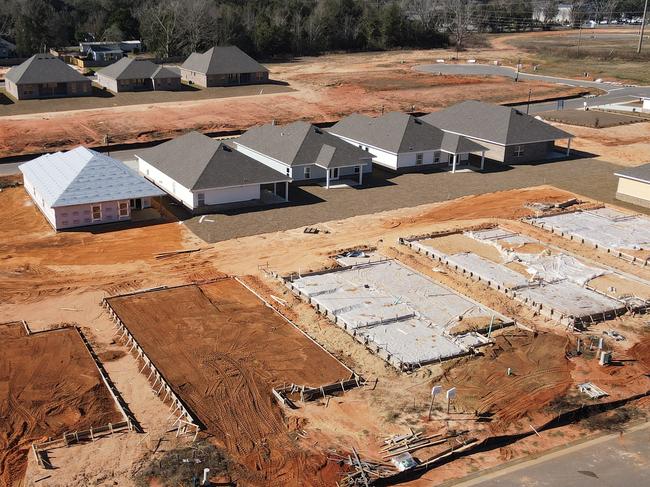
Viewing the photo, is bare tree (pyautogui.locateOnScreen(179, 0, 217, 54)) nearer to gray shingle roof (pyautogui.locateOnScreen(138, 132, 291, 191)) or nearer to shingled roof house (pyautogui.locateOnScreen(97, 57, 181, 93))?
shingled roof house (pyautogui.locateOnScreen(97, 57, 181, 93))

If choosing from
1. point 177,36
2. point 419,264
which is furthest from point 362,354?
point 177,36

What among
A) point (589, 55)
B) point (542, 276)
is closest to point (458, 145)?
point (542, 276)

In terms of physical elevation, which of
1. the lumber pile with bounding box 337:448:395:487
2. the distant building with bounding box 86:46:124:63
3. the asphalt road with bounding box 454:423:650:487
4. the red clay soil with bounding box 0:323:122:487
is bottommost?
the asphalt road with bounding box 454:423:650:487

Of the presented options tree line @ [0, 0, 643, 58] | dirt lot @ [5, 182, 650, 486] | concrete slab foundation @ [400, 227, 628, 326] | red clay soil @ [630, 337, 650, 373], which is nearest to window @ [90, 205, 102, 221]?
dirt lot @ [5, 182, 650, 486]

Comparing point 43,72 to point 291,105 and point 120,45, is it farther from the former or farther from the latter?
point 120,45

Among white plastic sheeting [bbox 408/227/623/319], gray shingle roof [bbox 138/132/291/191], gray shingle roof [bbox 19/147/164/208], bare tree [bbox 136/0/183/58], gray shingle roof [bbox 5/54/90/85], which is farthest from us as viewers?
bare tree [bbox 136/0/183/58]

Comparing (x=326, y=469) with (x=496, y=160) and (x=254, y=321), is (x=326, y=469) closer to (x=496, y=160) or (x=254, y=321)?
(x=254, y=321)

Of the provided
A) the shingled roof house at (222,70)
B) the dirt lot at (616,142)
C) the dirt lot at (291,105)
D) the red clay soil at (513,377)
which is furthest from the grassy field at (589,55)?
the red clay soil at (513,377)
